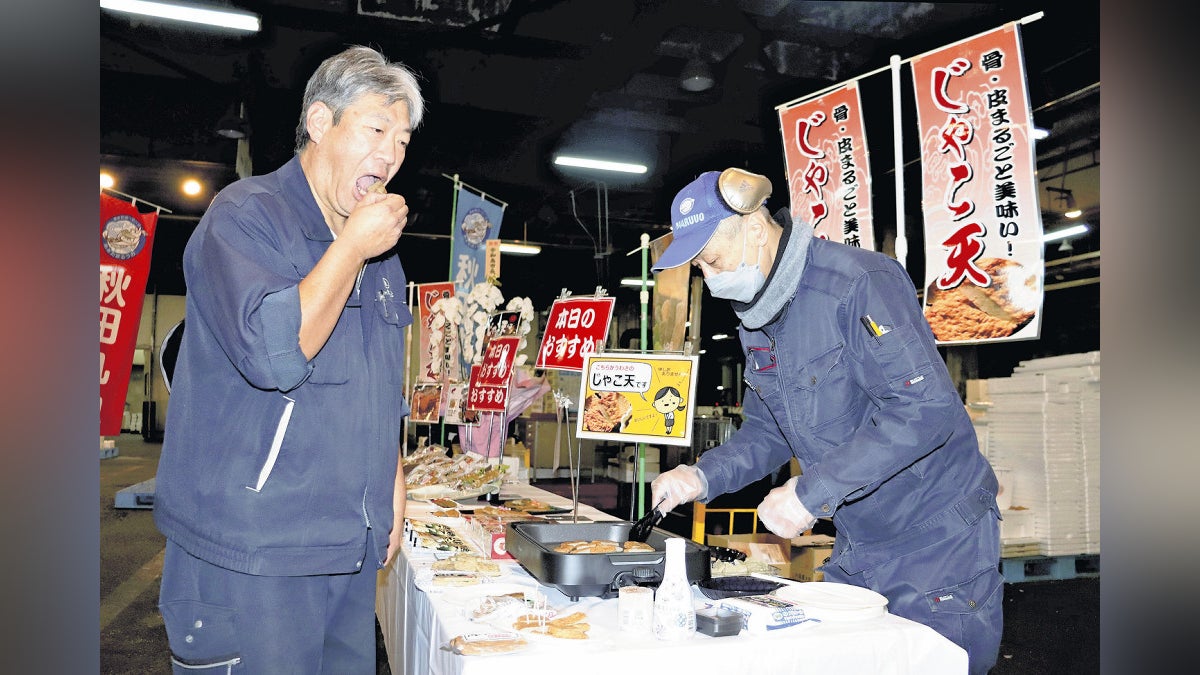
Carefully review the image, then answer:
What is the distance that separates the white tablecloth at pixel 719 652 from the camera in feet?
5.04

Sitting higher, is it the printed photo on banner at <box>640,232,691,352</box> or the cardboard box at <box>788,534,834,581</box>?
the printed photo on banner at <box>640,232,691,352</box>

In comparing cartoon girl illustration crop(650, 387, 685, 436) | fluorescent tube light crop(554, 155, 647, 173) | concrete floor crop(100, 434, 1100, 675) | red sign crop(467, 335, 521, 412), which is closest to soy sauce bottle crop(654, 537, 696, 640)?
cartoon girl illustration crop(650, 387, 685, 436)

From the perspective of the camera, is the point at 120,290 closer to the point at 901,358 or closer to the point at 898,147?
the point at 898,147

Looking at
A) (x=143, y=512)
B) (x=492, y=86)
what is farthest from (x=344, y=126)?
(x=143, y=512)

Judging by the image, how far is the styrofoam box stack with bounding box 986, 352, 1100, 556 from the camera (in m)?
6.23

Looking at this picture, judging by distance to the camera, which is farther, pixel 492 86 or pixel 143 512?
pixel 143 512

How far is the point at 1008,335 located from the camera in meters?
3.30

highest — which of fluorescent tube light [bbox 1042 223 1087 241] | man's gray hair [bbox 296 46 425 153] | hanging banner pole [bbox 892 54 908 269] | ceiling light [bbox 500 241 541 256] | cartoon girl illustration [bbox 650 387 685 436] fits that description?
ceiling light [bbox 500 241 541 256]

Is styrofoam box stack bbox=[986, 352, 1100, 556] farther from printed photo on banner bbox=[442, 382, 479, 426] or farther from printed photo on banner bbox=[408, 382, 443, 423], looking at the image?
printed photo on banner bbox=[408, 382, 443, 423]

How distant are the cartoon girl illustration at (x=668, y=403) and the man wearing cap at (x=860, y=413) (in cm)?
80

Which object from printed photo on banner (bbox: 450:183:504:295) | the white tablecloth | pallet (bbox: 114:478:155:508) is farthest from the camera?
pallet (bbox: 114:478:155:508)

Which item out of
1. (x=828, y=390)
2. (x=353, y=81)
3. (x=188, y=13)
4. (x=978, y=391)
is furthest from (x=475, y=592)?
(x=978, y=391)
